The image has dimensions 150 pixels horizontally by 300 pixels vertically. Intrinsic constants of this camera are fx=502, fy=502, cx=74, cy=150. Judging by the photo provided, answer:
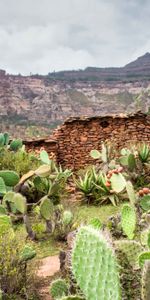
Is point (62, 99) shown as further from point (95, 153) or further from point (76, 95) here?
point (95, 153)

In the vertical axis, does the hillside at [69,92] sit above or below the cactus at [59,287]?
above

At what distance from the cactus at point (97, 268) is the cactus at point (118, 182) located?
6.16 m

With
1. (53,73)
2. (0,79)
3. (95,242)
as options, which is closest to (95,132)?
(95,242)

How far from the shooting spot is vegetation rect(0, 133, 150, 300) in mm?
2184

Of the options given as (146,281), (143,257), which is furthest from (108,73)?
(146,281)

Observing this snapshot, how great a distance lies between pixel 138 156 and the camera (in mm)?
9977

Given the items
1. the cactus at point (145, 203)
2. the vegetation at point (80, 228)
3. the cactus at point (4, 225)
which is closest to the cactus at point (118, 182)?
the vegetation at point (80, 228)

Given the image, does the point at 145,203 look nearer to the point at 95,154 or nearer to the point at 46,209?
the point at 46,209

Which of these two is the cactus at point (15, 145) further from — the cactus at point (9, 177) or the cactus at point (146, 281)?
the cactus at point (146, 281)

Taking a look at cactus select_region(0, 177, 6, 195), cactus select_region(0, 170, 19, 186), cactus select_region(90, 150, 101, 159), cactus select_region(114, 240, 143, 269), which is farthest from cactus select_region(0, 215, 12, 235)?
cactus select_region(90, 150, 101, 159)

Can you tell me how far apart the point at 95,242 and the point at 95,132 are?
31.8 feet

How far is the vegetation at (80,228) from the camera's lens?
2.18m

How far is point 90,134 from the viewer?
39.0 feet

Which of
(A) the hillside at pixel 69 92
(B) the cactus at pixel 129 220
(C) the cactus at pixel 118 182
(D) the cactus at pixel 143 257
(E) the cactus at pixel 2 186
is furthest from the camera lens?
(A) the hillside at pixel 69 92
